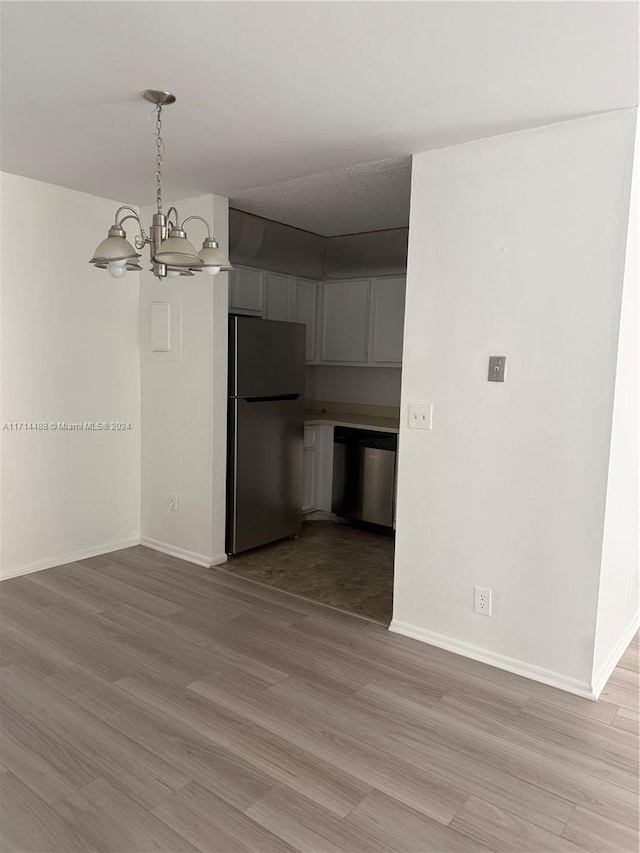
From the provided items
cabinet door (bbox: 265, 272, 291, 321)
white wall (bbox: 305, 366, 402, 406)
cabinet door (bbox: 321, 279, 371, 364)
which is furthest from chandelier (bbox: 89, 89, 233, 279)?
white wall (bbox: 305, 366, 402, 406)

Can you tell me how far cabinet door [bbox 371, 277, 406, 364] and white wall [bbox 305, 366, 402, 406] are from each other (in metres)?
0.24

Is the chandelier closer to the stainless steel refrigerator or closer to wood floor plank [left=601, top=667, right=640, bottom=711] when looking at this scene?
the stainless steel refrigerator

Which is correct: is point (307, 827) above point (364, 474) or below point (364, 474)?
below

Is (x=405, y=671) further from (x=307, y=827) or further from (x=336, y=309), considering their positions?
(x=336, y=309)

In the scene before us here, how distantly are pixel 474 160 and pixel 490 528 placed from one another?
5.47 feet

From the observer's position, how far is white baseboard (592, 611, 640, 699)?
2563mm

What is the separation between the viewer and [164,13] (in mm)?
1734

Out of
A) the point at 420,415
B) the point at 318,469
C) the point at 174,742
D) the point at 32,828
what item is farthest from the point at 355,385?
the point at 32,828

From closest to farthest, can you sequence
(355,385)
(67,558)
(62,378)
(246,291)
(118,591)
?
1. (118,591)
2. (62,378)
3. (67,558)
4. (246,291)
5. (355,385)

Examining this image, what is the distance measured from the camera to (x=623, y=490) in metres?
2.70

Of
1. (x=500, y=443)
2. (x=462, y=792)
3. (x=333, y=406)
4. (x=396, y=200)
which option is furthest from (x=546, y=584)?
(x=333, y=406)

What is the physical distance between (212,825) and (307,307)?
4.52m

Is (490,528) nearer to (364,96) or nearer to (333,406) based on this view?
(364,96)

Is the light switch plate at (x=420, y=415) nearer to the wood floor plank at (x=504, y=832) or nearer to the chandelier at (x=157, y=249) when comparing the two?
the chandelier at (x=157, y=249)
